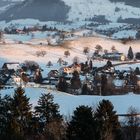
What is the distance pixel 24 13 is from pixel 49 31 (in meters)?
58.5

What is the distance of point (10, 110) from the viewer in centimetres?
1686

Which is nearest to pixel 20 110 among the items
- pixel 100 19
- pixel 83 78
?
pixel 83 78

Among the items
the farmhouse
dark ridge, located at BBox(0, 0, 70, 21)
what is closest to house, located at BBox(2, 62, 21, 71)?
the farmhouse

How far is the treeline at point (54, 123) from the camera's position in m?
14.2

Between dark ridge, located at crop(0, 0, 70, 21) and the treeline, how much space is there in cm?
12913

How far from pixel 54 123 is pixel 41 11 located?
139 meters

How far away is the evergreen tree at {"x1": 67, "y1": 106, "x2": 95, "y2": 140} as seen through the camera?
14.0m

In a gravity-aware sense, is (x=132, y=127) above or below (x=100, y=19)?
below

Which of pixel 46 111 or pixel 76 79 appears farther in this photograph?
pixel 76 79

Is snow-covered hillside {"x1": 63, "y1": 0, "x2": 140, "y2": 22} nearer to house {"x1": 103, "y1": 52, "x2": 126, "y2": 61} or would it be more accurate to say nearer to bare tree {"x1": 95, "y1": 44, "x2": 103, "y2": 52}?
bare tree {"x1": 95, "y1": 44, "x2": 103, "y2": 52}

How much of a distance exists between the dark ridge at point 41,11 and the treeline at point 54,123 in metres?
129

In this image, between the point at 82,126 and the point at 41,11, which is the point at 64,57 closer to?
the point at 82,126

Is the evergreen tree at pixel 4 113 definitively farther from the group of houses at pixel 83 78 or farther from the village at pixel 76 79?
the group of houses at pixel 83 78

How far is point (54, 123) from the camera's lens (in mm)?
17328
